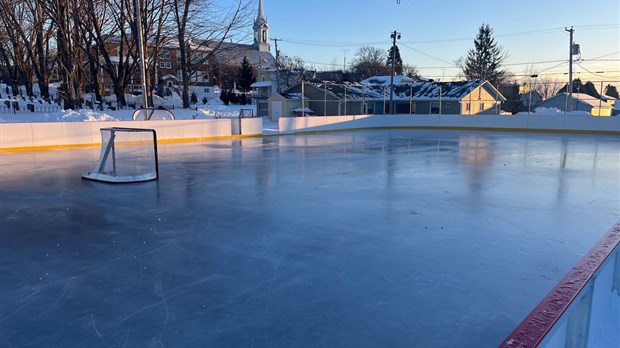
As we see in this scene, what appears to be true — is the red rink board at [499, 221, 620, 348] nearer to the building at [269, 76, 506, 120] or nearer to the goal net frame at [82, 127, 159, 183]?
the goal net frame at [82, 127, 159, 183]

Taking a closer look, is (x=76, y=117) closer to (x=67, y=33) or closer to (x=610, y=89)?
(x=67, y=33)

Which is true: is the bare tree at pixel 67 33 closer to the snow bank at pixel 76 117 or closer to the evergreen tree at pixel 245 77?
the snow bank at pixel 76 117

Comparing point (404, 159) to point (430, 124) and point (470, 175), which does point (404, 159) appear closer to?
point (470, 175)

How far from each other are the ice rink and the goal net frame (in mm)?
502

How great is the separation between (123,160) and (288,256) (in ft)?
25.1

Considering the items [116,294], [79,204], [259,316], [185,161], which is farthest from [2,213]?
[185,161]

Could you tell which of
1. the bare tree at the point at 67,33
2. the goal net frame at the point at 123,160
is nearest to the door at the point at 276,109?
the bare tree at the point at 67,33

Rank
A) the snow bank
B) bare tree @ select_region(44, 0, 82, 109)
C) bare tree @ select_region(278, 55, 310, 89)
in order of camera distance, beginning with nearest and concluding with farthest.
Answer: the snow bank < bare tree @ select_region(44, 0, 82, 109) < bare tree @ select_region(278, 55, 310, 89)

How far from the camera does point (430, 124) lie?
26688 mm

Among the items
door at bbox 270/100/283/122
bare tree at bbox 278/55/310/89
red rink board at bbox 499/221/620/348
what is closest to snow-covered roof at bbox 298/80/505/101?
door at bbox 270/100/283/122

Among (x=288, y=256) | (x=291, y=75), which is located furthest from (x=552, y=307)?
(x=291, y=75)

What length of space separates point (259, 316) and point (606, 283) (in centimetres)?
212

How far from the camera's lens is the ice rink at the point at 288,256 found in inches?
109

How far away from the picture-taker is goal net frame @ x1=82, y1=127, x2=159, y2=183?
27.0 feet
